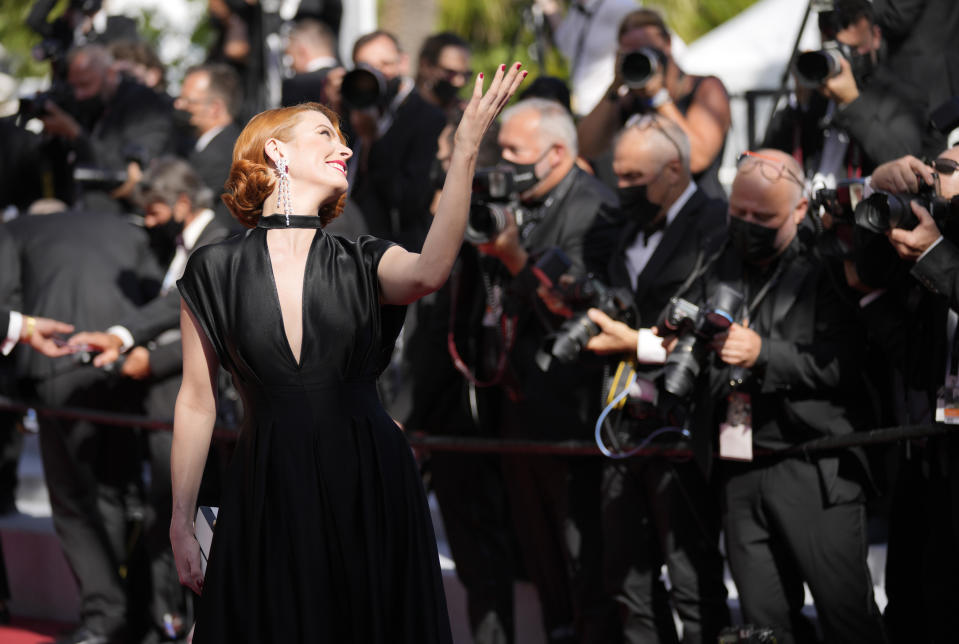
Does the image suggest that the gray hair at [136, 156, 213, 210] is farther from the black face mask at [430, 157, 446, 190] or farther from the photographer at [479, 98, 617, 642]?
the photographer at [479, 98, 617, 642]

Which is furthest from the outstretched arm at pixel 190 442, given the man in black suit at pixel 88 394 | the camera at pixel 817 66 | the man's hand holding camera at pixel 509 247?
the man in black suit at pixel 88 394

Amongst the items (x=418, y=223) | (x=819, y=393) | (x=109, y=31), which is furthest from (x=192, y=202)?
(x=109, y=31)

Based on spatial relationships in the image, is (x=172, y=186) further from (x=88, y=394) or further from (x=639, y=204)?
(x=639, y=204)

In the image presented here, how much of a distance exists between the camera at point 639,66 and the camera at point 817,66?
0.67 meters

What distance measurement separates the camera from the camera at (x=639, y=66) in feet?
→ 17.5

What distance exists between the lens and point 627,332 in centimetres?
449

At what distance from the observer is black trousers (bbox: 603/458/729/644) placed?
15.1 ft

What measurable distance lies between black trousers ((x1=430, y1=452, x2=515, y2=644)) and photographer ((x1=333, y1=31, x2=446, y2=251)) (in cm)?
126

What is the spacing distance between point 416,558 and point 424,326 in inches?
Result: 85.8

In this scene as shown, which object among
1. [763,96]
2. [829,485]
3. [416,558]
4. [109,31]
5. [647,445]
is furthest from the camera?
[109,31]

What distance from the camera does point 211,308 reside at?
11.2 ft

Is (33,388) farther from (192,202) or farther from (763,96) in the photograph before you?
(763,96)

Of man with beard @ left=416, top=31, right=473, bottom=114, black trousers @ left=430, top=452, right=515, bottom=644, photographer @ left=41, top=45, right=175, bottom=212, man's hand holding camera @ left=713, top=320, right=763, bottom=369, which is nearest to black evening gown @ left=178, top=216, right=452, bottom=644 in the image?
man's hand holding camera @ left=713, top=320, right=763, bottom=369

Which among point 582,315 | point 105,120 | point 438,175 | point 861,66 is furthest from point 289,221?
point 105,120
